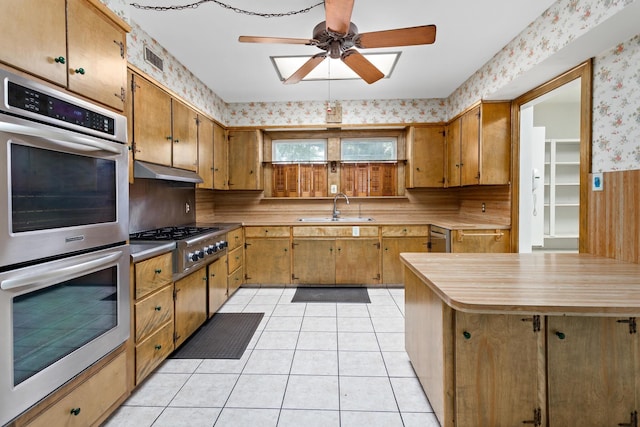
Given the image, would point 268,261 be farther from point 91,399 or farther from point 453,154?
point 453,154

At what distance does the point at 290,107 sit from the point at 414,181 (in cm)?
209

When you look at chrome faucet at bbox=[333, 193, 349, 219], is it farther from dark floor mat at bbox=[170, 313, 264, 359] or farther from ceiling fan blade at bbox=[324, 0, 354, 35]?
ceiling fan blade at bbox=[324, 0, 354, 35]

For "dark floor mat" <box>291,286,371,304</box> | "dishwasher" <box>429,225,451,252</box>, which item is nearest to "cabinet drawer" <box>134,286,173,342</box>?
"dark floor mat" <box>291,286,371,304</box>

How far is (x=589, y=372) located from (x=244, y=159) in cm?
414

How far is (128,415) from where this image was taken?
177 cm

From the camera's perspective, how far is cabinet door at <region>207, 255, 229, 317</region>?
3101mm

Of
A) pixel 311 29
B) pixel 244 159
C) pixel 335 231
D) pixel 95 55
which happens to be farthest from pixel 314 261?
pixel 95 55

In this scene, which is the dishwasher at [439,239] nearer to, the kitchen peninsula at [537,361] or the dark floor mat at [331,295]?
the dark floor mat at [331,295]

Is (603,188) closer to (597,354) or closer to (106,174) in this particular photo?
(597,354)

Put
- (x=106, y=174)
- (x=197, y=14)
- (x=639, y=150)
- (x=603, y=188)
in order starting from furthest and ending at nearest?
1. (x=197, y=14)
2. (x=603, y=188)
3. (x=639, y=150)
4. (x=106, y=174)

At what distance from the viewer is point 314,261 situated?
4164 mm

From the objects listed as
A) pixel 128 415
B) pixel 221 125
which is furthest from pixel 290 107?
pixel 128 415

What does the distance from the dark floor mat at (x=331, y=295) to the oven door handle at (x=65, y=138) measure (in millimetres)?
2661

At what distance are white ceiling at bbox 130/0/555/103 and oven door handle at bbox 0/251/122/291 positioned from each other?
192cm
